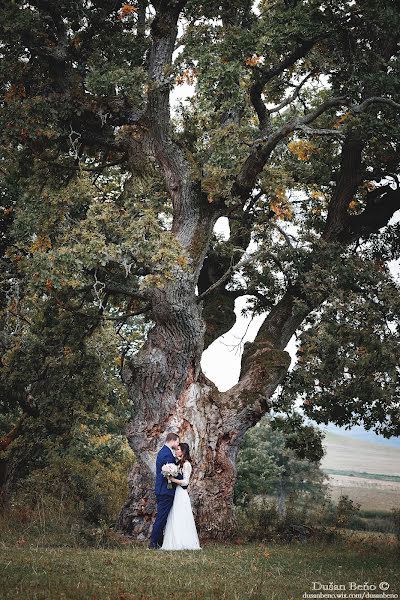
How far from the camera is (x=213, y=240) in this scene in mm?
20000

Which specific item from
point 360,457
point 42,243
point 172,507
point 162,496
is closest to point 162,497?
point 162,496

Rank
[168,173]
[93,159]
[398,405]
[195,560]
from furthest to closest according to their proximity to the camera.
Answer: [93,159]
[168,173]
[398,405]
[195,560]

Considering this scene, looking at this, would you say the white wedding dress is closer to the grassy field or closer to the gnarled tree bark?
the grassy field

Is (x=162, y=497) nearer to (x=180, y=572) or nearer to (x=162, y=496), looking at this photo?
(x=162, y=496)

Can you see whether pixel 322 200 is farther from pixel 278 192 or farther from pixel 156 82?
pixel 156 82

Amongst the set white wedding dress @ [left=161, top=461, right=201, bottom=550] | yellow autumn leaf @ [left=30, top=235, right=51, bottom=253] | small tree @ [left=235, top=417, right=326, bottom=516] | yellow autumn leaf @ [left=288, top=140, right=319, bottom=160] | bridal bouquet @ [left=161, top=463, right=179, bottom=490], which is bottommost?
white wedding dress @ [left=161, top=461, right=201, bottom=550]

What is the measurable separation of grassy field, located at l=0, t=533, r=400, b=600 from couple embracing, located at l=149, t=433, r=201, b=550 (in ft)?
1.55

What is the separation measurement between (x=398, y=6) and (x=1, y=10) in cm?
866

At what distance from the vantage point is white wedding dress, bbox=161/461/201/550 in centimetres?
1364

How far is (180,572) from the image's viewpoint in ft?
33.3

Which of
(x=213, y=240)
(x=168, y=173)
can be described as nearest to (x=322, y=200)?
(x=213, y=240)

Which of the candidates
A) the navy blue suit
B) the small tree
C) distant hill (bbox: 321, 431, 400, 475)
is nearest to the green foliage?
the navy blue suit

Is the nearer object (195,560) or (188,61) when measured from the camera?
(195,560)

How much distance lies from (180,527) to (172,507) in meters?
0.40
